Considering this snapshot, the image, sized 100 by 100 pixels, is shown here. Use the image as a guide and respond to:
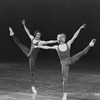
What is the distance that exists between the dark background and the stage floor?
223cm

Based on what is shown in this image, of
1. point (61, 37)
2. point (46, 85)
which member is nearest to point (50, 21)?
point (46, 85)

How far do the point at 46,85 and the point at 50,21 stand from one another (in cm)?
467

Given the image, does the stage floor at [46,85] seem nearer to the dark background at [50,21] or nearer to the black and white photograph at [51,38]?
the black and white photograph at [51,38]

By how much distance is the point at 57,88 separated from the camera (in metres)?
7.00

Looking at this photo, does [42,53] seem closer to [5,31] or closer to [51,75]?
[5,31]

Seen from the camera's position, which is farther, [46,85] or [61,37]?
[46,85]

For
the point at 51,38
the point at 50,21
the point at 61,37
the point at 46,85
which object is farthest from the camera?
the point at 51,38

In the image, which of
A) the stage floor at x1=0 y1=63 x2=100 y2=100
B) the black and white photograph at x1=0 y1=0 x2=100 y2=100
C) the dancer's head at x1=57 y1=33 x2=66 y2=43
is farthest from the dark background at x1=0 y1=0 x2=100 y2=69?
the dancer's head at x1=57 y1=33 x2=66 y2=43

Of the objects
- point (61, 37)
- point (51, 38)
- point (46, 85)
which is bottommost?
point (46, 85)

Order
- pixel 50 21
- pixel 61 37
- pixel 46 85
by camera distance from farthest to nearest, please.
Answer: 1. pixel 50 21
2. pixel 46 85
3. pixel 61 37

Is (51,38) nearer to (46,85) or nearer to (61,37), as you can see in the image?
(46,85)

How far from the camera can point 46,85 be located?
7.36 meters

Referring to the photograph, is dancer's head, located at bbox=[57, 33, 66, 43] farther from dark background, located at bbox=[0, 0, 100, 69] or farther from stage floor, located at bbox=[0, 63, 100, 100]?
dark background, located at bbox=[0, 0, 100, 69]

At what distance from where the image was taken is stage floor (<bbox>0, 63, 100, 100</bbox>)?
611 centimetres
